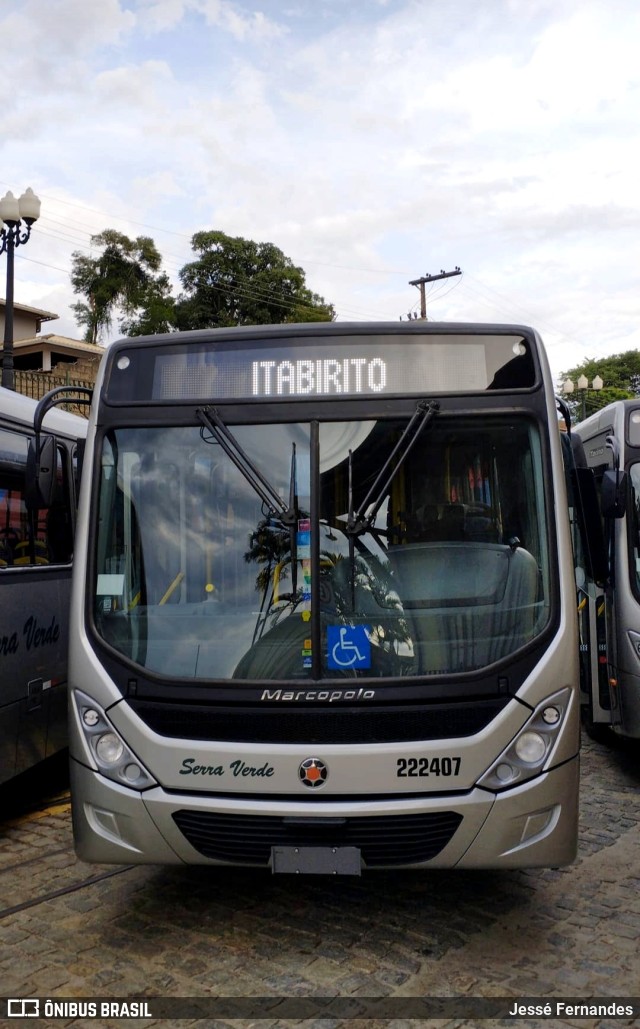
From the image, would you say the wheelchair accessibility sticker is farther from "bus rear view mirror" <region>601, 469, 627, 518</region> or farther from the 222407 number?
"bus rear view mirror" <region>601, 469, 627, 518</region>

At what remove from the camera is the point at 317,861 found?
179 inches

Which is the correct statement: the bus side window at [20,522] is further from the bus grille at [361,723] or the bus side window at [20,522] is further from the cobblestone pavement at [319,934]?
the bus grille at [361,723]

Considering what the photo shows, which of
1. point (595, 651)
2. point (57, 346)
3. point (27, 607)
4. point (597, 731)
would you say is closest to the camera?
point (27, 607)

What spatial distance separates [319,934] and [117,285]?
47.1 meters

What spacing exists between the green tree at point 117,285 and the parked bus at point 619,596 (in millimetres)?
42452

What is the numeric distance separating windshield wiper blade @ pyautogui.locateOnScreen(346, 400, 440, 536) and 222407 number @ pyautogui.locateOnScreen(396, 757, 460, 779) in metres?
1.08

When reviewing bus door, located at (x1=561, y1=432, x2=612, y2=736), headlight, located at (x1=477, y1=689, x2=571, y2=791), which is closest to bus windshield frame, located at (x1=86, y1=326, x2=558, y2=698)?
headlight, located at (x1=477, y1=689, x2=571, y2=791)

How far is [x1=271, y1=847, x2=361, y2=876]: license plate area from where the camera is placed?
4543mm

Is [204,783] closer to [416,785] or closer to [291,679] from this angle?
[291,679]

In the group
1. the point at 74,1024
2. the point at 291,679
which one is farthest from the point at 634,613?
the point at 74,1024

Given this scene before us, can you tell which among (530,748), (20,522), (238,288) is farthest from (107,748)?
(238,288)

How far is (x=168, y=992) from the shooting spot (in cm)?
432

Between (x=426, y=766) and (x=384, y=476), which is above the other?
(x=384, y=476)

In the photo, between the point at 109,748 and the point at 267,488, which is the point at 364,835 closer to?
the point at 109,748
